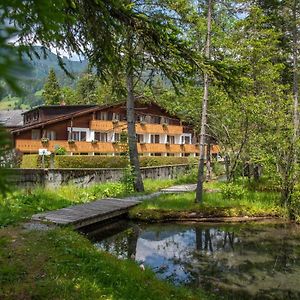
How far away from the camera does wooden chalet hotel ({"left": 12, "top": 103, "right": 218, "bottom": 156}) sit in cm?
3728

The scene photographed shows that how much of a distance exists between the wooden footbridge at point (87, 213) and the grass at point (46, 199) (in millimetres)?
569

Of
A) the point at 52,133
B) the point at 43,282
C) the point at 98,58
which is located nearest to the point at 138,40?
the point at 98,58

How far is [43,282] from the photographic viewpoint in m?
5.02

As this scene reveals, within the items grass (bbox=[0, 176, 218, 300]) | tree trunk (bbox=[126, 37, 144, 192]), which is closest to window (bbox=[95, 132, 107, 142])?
tree trunk (bbox=[126, 37, 144, 192])

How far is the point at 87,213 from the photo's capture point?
11.6 m

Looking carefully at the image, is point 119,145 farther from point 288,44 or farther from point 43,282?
point 43,282

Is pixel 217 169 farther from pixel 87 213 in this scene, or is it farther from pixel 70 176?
pixel 87 213

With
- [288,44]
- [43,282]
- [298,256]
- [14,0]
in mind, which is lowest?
[298,256]

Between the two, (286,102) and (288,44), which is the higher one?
(288,44)

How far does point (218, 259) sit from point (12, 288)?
6.49 m

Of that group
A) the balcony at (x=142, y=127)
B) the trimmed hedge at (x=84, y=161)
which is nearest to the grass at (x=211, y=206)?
the trimmed hedge at (x=84, y=161)

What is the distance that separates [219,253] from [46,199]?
6.33 metres

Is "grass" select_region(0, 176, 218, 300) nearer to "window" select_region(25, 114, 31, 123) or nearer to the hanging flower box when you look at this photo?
the hanging flower box

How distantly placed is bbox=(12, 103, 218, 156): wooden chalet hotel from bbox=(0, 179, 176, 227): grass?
15.8 metres
